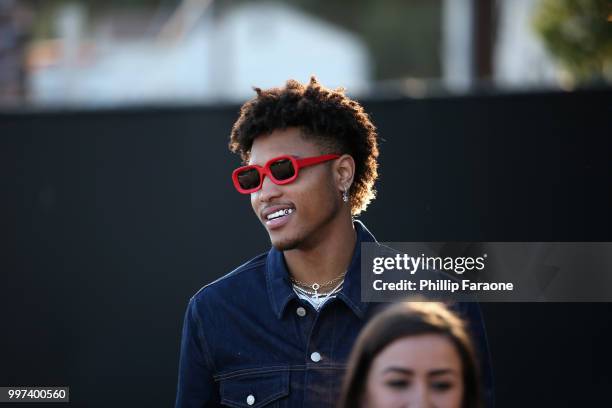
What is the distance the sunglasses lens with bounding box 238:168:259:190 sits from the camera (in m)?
2.78

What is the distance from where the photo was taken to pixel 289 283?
111 inches

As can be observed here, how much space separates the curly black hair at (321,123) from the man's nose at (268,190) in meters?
0.16

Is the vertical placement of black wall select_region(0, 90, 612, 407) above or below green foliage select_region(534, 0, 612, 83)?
below

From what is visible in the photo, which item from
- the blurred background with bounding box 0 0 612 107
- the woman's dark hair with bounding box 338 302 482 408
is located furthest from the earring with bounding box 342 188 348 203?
the blurred background with bounding box 0 0 612 107

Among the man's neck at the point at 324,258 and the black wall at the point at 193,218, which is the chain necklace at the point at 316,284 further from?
the black wall at the point at 193,218

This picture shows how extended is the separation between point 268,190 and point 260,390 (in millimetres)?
593

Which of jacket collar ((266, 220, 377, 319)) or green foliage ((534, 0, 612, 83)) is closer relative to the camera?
jacket collar ((266, 220, 377, 319))

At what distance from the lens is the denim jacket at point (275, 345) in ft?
9.00

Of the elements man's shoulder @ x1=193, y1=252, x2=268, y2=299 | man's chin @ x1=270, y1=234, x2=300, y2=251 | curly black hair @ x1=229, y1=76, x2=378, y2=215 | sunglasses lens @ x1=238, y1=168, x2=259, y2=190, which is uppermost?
curly black hair @ x1=229, y1=76, x2=378, y2=215

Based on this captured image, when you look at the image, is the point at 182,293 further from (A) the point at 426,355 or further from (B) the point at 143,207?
(A) the point at 426,355

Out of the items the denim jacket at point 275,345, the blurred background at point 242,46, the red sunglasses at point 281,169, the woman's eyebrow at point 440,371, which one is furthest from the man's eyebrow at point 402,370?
the blurred background at point 242,46

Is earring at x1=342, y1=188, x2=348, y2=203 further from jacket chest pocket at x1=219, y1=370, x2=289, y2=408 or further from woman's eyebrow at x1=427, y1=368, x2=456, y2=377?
woman's eyebrow at x1=427, y1=368, x2=456, y2=377

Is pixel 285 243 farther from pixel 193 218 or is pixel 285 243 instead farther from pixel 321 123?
pixel 193 218

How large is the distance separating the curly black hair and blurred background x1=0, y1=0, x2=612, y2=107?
277 inches
